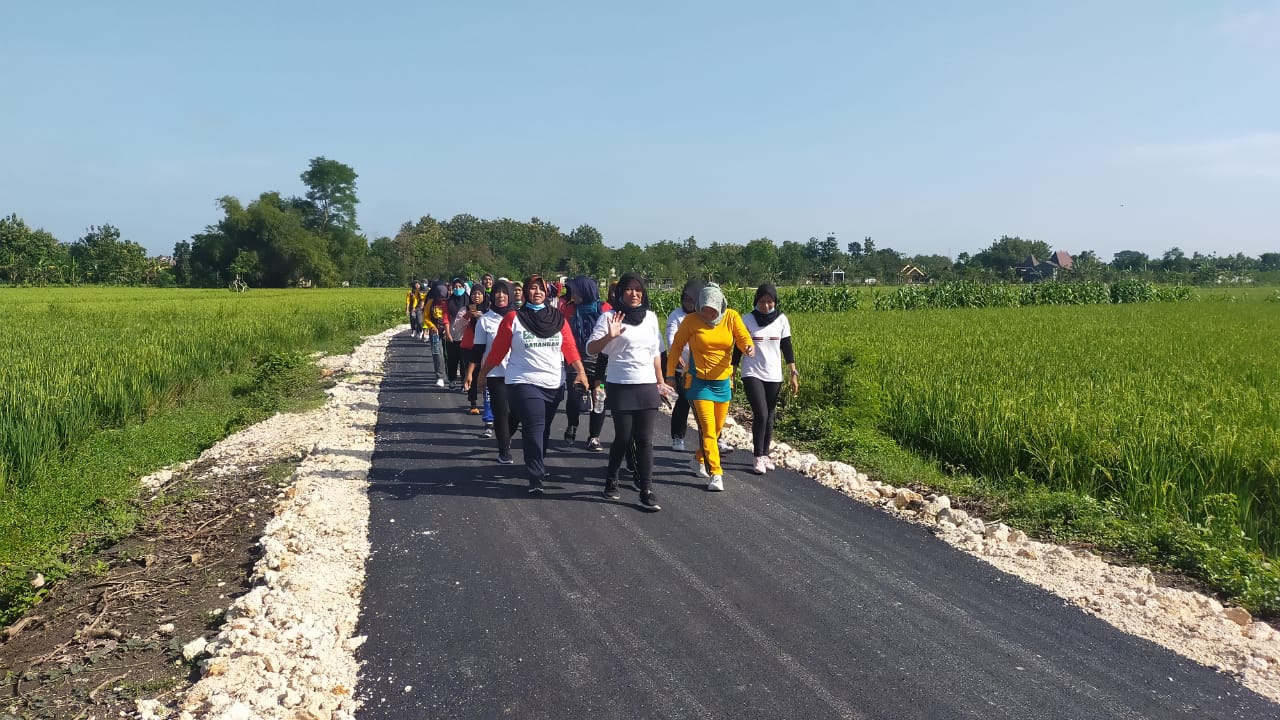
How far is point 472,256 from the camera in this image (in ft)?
282

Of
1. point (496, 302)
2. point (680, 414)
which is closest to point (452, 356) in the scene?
point (496, 302)

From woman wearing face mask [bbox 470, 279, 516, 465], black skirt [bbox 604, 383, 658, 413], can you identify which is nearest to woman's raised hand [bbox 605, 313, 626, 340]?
black skirt [bbox 604, 383, 658, 413]

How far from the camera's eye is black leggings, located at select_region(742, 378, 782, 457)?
7.40m

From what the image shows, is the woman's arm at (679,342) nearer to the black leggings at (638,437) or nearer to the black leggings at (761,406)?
the black leggings at (638,437)

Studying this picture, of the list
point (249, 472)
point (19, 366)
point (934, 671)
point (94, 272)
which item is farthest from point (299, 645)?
point (94, 272)

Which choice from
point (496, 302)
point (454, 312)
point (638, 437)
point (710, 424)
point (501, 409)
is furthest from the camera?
point (454, 312)

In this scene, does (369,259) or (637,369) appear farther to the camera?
(369,259)

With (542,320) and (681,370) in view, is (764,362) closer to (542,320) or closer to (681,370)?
(681,370)

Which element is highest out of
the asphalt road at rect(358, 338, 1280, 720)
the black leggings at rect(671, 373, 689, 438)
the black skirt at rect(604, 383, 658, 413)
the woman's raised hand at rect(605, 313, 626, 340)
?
the woman's raised hand at rect(605, 313, 626, 340)

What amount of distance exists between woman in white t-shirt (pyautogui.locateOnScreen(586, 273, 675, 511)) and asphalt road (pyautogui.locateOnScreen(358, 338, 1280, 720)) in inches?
16.3

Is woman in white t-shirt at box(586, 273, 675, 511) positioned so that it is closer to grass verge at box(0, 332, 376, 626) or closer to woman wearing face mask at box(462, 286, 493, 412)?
woman wearing face mask at box(462, 286, 493, 412)

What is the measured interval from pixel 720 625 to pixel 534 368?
301cm

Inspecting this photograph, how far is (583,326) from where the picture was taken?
9.14 m

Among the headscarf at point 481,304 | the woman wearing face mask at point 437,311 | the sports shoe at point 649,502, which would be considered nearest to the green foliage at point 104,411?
the woman wearing face mask at point 437,311
